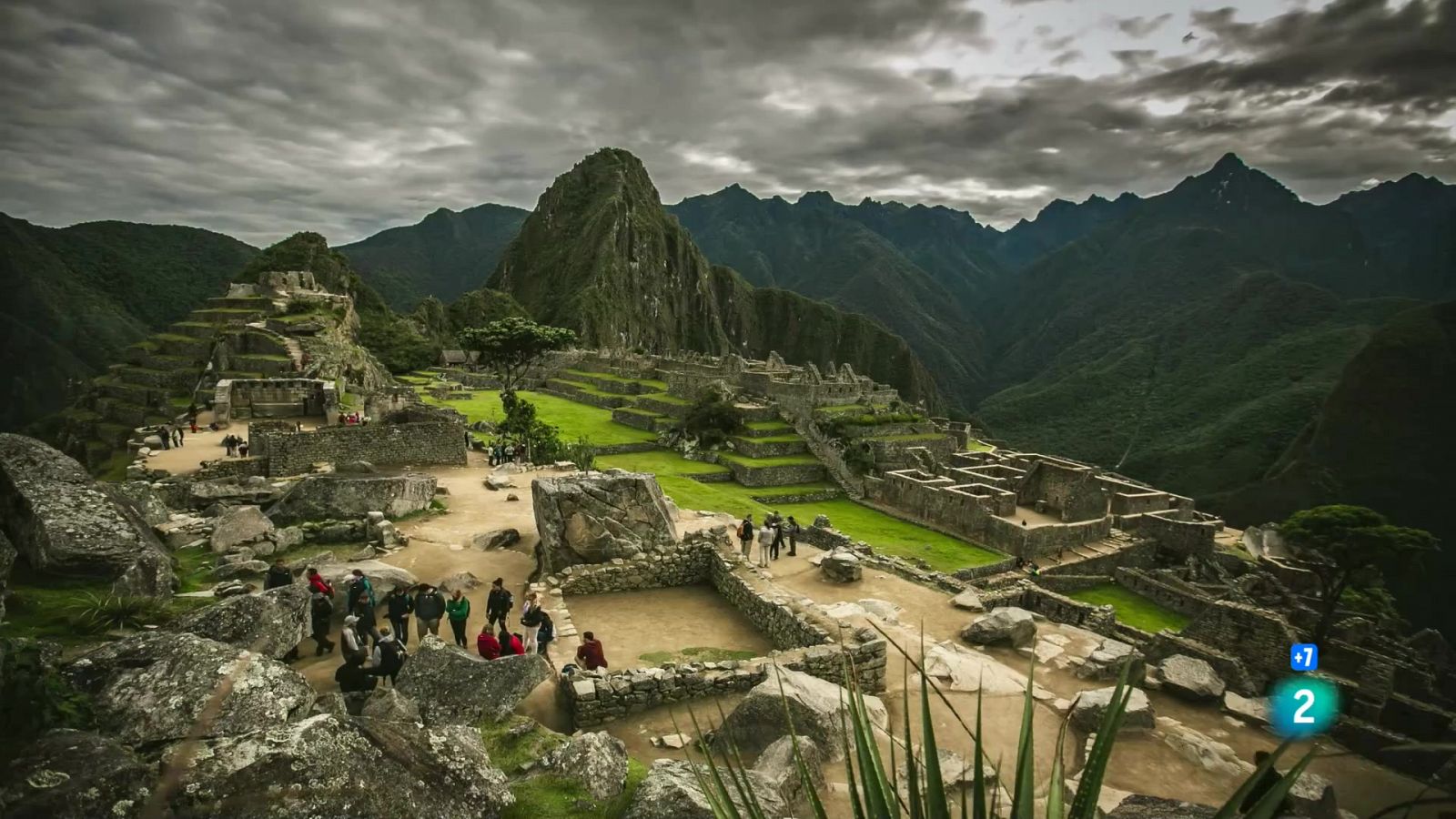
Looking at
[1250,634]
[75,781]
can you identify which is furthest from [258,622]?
[1250,634]

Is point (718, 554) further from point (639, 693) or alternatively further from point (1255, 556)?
point (1255, 556)

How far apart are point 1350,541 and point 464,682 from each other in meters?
34.6

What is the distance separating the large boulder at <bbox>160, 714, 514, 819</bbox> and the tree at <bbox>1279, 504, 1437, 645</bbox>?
30581mm

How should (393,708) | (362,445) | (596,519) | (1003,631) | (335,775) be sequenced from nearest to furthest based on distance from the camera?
(335,775) < (393,708) < (1003,631) < (596,519) < (362,445)

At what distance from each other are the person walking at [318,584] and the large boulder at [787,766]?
6.47m

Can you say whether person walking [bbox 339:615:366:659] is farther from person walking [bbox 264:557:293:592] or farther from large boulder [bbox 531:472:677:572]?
large boulder [bbox 531:472:677:572]

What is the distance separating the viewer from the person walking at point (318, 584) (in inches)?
361

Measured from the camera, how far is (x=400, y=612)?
927 centimetres

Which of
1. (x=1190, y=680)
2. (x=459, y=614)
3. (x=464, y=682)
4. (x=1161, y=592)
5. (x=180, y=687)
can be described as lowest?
(x=1161, y=592)

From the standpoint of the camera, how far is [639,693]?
8.52 m

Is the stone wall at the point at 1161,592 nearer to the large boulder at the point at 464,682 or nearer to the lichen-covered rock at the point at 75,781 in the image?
the large boulder at the point at 464,682

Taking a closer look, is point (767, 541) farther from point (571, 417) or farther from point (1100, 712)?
point (571, 417)

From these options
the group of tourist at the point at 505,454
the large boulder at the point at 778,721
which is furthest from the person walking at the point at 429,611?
the group of tourist at the point at 505,454

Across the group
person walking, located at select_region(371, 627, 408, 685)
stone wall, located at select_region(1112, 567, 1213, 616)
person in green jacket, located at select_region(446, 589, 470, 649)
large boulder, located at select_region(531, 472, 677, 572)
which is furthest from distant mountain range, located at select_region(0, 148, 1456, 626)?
person walking, located at select_region(371, 627, 408, 685)
